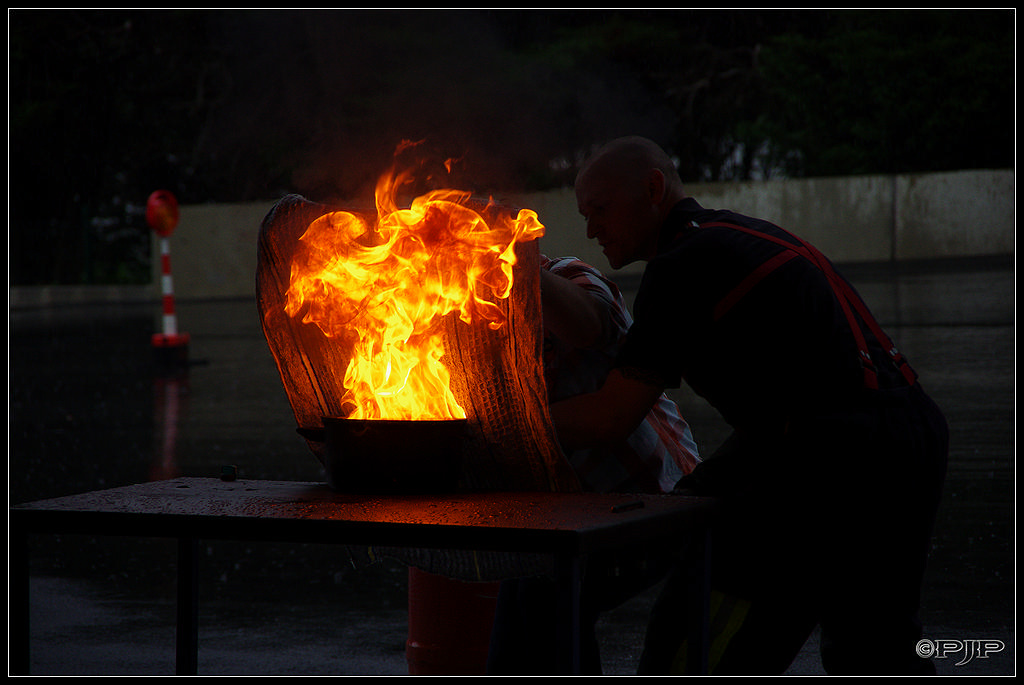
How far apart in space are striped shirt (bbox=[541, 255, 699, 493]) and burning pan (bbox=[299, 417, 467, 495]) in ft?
1.25

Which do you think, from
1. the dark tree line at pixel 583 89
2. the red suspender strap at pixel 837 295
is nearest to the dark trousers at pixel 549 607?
the red suspender strap at pixel 837 295

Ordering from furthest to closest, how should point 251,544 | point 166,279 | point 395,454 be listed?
point 166,279
point 251,544
point 395,454

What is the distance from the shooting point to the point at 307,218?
306 cm

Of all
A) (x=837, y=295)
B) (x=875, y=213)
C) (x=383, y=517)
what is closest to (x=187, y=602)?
(x=383, y=517)

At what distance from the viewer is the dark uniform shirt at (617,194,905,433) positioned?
2.75m

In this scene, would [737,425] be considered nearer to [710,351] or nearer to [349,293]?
[710,351]

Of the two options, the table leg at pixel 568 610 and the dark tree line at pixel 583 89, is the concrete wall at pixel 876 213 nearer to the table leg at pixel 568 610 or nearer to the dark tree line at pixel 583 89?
the dark tree line at pixel 583 89

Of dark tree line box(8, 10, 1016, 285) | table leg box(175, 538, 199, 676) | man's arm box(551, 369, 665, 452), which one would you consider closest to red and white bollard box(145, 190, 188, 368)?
dark tree line box(8, 10, 1016, 285)

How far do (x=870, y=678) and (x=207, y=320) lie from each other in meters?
17.2

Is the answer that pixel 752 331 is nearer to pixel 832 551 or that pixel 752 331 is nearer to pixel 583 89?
pixel 832 551

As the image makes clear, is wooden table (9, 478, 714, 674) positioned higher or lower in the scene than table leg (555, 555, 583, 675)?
higher

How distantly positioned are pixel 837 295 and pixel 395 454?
3.09 feet

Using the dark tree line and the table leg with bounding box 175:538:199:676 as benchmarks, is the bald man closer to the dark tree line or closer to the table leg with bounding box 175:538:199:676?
the table leg with bounding box 175:538:199:676

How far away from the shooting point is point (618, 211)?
3043 millimetres
